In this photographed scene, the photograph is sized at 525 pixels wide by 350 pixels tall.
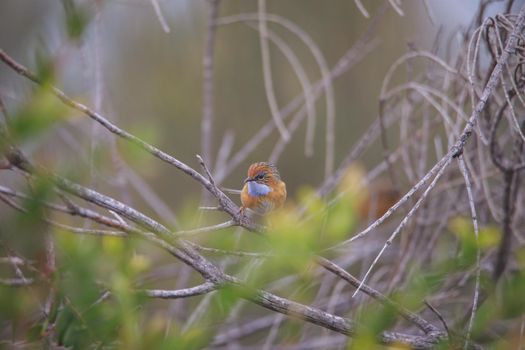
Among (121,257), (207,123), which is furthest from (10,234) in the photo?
(207,123)

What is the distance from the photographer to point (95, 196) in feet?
5.09

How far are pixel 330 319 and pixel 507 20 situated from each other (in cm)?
98

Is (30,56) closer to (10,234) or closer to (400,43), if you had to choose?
(10,234)

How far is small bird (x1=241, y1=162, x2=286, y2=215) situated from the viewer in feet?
7.75

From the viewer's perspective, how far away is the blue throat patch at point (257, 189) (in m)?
2.37

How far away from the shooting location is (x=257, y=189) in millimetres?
2402

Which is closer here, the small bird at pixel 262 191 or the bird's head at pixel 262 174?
the small bird at pixel 262 191

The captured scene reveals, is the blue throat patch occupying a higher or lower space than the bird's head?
lower

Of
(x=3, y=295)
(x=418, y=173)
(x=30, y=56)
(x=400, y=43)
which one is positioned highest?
(x=400, y=43)

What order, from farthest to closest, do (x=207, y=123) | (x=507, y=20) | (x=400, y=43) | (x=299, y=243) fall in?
1. (x=400, y=43)
2. (x=207, y=123)
3. (x=507, y=20)
4. (x=299, y=243)

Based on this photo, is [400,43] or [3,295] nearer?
[3,295]

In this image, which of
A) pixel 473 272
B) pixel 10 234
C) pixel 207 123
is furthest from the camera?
pixel 207 123

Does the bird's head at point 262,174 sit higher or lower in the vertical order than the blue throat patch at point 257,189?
higher

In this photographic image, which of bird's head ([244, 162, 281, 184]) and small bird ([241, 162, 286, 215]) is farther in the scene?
bird's head ([244, 162, 281, 184])
